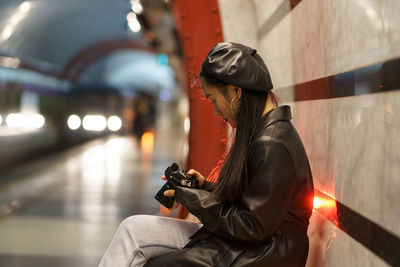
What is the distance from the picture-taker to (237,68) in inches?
95.5

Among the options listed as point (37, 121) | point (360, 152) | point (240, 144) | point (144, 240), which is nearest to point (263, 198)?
point (240, 144)

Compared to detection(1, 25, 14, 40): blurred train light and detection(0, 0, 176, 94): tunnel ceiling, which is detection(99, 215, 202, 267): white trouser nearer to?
detection(0, 0, 176, 94): tunnel ceiling

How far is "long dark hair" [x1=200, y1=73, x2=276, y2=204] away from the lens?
7.93 ft

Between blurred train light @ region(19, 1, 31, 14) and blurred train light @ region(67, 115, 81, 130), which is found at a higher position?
blurred train light @ region(19, 1, 31, 14)

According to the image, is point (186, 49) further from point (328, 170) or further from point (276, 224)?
point (276, 224)

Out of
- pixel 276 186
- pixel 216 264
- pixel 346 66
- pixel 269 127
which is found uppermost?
pixel 346 66

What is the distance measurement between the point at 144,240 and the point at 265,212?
66 centimetres

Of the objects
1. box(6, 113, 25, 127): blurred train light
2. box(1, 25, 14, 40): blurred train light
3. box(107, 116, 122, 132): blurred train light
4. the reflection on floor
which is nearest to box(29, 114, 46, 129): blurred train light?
box(6, 113, 25, 127): blurred train light

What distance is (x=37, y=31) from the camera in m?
20.6

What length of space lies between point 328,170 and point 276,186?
2.07 feet

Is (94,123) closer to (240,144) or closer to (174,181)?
(174,181)

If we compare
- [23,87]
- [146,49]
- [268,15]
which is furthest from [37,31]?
[268,15]

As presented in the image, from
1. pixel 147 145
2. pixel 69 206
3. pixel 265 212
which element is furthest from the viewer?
pixel 147 145

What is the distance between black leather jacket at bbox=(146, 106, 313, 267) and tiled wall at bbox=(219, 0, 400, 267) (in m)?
0.22
